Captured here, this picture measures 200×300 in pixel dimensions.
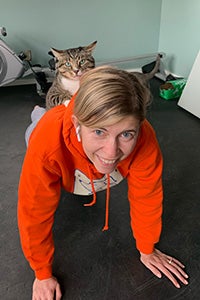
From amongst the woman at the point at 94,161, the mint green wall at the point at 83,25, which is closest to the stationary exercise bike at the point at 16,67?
the mint green wall at the point at 83,25

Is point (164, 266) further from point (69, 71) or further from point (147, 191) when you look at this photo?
point (69, 71)

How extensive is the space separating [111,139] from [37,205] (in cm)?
32

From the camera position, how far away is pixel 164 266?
109 centimetres

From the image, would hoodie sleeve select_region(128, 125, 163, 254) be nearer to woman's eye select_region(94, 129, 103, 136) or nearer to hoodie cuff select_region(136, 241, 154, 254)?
hoodie cuff select_region(136, 241, 154, 254)

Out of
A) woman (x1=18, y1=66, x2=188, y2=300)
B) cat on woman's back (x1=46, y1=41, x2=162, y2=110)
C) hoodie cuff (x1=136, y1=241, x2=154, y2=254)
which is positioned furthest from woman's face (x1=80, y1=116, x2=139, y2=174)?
cat on woman's back (x1=46, y1=41, x2=162, y2=110)

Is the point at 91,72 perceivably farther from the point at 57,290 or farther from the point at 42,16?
the point at 42,16

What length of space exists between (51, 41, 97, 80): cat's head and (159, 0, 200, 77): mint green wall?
1.04 metres

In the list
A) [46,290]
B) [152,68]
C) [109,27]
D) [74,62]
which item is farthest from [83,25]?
[46,290]

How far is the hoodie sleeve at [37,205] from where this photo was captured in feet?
2.67

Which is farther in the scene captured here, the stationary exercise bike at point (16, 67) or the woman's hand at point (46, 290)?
the stationary exercise bike at point (16, 67)

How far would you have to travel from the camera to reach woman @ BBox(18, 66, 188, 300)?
0.65 metres

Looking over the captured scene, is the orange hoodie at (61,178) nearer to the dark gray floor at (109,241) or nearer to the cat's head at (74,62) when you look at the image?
the dark gray floor at (109,241)

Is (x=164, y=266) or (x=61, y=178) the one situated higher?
(x=61, y=178)

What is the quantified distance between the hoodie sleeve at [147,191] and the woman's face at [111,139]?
141mm
